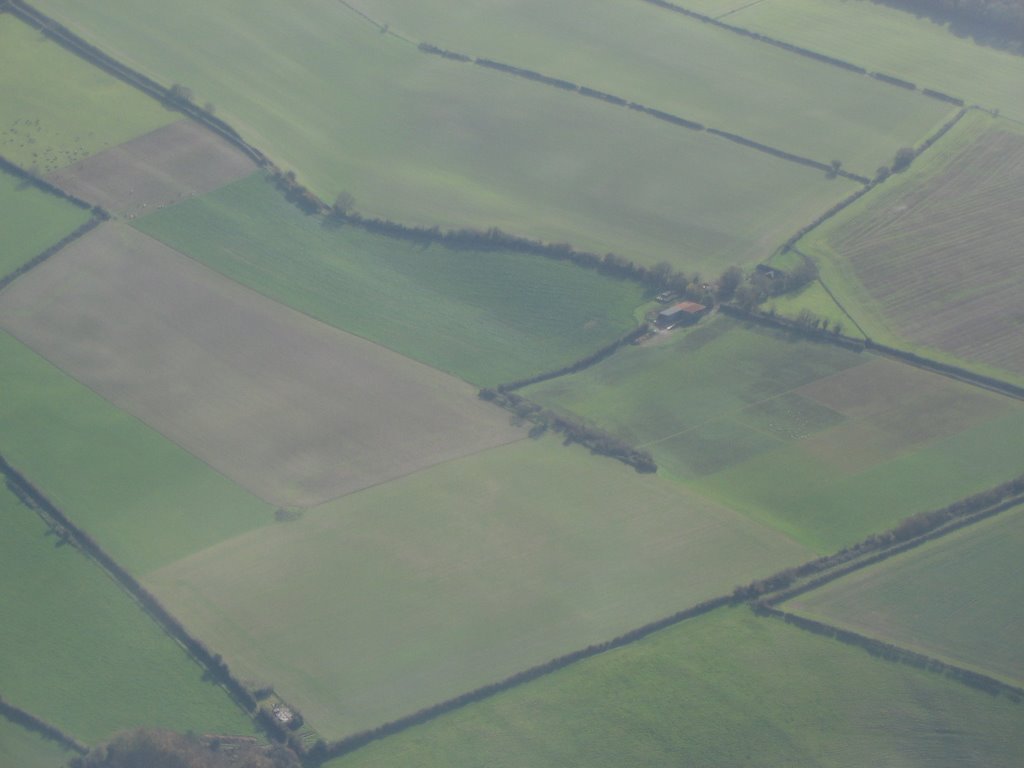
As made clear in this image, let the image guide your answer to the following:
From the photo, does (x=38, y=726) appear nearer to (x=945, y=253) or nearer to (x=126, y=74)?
(x=126, y=74)

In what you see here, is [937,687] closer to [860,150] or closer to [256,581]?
[256,581]

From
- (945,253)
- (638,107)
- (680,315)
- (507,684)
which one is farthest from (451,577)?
(638,107)

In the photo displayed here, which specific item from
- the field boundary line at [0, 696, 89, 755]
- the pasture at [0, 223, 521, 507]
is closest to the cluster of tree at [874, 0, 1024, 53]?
the pasture at [0, 223, 521, 507]

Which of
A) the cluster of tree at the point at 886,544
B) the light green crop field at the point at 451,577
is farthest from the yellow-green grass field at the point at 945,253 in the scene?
the light green crop field at the point at 451,577

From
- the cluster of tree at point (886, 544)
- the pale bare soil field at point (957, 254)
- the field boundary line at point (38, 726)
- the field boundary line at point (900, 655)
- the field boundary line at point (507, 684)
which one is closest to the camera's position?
the field boundary line at point (507, 684)

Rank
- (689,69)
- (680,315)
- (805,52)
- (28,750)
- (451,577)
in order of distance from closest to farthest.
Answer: (28,750), (451,577), (680,315), (689,69), (805,52)

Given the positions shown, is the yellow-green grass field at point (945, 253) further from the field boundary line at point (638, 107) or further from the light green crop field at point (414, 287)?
the light green crop field at point (414, 287)
